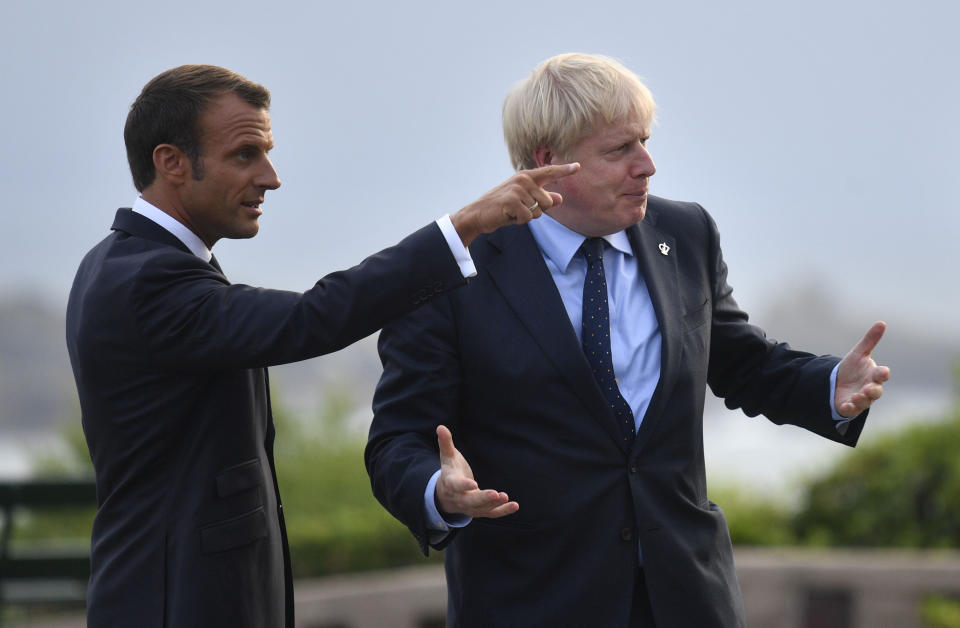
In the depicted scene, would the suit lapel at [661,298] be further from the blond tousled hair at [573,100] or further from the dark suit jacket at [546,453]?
the blond tousled hair at [573,100]

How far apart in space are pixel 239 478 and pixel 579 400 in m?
0.75

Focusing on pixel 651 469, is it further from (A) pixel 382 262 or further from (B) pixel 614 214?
(A) pixel 382 262

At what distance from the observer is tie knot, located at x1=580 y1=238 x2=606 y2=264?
3020mm

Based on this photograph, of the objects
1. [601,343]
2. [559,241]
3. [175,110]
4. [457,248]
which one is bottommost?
[601,343]

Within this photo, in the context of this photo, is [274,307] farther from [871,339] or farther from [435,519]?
[871,339]

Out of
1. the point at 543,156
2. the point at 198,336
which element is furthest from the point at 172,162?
the point at 543,156

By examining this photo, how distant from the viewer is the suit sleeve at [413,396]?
2.79 metres

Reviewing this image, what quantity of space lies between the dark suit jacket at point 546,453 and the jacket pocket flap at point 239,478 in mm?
272

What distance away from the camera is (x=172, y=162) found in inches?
106

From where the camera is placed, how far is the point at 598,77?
2.97 metres

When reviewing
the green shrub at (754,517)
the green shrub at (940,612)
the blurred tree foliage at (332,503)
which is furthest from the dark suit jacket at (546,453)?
the green shrub at (754,517)

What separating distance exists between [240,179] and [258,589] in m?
0.86

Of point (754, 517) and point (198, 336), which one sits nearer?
point (198, 336)

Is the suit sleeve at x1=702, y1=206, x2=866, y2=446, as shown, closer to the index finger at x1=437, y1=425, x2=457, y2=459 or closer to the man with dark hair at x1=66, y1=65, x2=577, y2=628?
the man with dark hair at x1=66, y1=65, x2=577, y2=628
